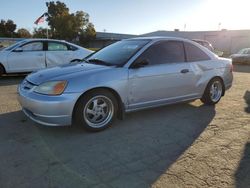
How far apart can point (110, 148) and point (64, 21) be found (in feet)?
172

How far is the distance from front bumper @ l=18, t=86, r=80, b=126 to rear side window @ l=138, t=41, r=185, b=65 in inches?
58.8

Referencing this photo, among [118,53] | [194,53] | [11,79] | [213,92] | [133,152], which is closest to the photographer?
[133,152]

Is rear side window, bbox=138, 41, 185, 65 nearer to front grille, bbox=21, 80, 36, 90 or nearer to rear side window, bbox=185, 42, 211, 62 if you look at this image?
rear side window, bbox=185, 42, 211, 62

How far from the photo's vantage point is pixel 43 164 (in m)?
3.09

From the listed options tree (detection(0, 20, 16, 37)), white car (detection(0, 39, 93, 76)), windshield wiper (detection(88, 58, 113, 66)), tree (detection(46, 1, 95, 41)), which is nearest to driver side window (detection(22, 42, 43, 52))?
white car (detection(0, 39, 93, 76))

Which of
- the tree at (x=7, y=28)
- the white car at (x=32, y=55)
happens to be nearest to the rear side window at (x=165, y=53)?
the white car at (x=32, y=55)

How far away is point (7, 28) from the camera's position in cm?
6138

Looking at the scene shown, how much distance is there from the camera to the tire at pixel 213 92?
5.73 metres

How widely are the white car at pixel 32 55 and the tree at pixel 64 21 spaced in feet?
146

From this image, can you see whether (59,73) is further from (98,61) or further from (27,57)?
(27,57)

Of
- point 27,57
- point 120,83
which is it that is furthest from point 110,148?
point 27,57

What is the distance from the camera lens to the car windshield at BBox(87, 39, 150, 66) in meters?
4.55

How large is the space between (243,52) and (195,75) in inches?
688

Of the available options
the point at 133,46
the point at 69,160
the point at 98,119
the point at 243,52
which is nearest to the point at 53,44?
the point at 133,46
